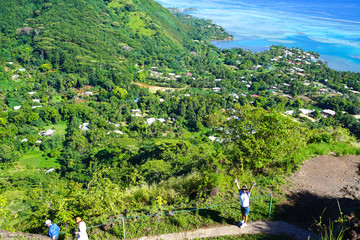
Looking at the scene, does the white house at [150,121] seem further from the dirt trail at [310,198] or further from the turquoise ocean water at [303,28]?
the turquoise ocean water at [303,28]

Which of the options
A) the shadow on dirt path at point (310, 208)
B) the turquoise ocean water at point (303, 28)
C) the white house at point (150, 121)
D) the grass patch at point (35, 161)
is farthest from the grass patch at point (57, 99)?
the turquoise ocean water at point (303, 28)

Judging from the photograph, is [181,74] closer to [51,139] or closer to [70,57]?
[70,57]

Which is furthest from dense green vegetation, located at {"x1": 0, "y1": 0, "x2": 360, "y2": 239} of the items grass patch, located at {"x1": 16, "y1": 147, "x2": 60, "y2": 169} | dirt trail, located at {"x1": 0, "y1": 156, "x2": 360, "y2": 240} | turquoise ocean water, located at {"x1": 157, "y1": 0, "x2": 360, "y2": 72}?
turquoise ocean water, located at {"x1": 157, "y1": 0, "x2": 360, "y2": 72}

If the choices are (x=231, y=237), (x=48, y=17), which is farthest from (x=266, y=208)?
(x=48, y=17)

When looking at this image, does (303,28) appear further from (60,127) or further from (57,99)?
(60,127)

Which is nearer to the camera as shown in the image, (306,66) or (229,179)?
(229,179)

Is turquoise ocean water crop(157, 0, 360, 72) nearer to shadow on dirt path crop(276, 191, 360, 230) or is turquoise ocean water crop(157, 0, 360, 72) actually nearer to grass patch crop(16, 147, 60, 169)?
grass patch crop(16, 147, 60, 169)

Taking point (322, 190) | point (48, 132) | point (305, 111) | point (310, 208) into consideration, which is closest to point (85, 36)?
point (48, 132)
